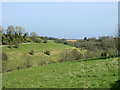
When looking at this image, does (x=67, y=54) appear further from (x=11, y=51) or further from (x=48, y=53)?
(x=11, y=51)

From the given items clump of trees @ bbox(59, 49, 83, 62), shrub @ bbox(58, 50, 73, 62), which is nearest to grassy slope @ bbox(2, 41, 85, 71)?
shrub @ bbox(58, 50, 73, 62)

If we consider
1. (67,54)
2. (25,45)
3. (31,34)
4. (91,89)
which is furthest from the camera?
(31,34)

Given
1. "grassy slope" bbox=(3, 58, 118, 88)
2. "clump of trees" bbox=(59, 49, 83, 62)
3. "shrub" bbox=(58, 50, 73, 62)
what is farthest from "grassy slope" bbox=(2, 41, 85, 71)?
"grassy slope" bbox=(3, 58, 118, 88)

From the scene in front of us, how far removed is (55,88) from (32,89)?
4.45ft

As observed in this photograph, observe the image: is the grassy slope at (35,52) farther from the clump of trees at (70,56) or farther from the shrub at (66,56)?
the clump of trees at (70,56)

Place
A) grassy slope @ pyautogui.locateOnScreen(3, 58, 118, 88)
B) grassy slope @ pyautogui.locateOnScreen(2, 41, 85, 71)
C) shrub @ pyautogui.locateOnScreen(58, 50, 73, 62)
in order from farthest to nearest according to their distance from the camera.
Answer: grassy slope @ pyautogui.locateOnScreen(2, 41, 85, 71) < shrub @ pyautogui.locateOnScreen(58, 50, 73, 62) < grassy slope @ pyautogui.locateOnScreen(3, 58, 118, 88)

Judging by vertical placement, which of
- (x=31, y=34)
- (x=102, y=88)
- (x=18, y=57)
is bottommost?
(x=18, y=57)

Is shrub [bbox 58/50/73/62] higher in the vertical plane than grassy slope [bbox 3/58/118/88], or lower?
lower

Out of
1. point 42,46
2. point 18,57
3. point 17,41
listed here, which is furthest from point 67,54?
point 17,41

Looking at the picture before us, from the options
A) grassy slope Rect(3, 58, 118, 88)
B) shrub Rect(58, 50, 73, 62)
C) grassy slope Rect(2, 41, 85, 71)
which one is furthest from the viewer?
grassy slope Rect(2, 41, 85, 71)

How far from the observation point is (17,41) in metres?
58.2

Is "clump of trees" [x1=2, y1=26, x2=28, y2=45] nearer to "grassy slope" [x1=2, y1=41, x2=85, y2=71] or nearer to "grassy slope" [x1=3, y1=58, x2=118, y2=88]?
"grassy slope" [x1=2, y1=41, x2=85, y2=71]

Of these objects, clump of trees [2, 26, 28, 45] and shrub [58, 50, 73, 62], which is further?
clump of trees [2, 26, 28, 45]

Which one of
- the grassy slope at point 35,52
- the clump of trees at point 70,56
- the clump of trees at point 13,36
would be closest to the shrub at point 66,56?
the clump of trees at point 70,56
